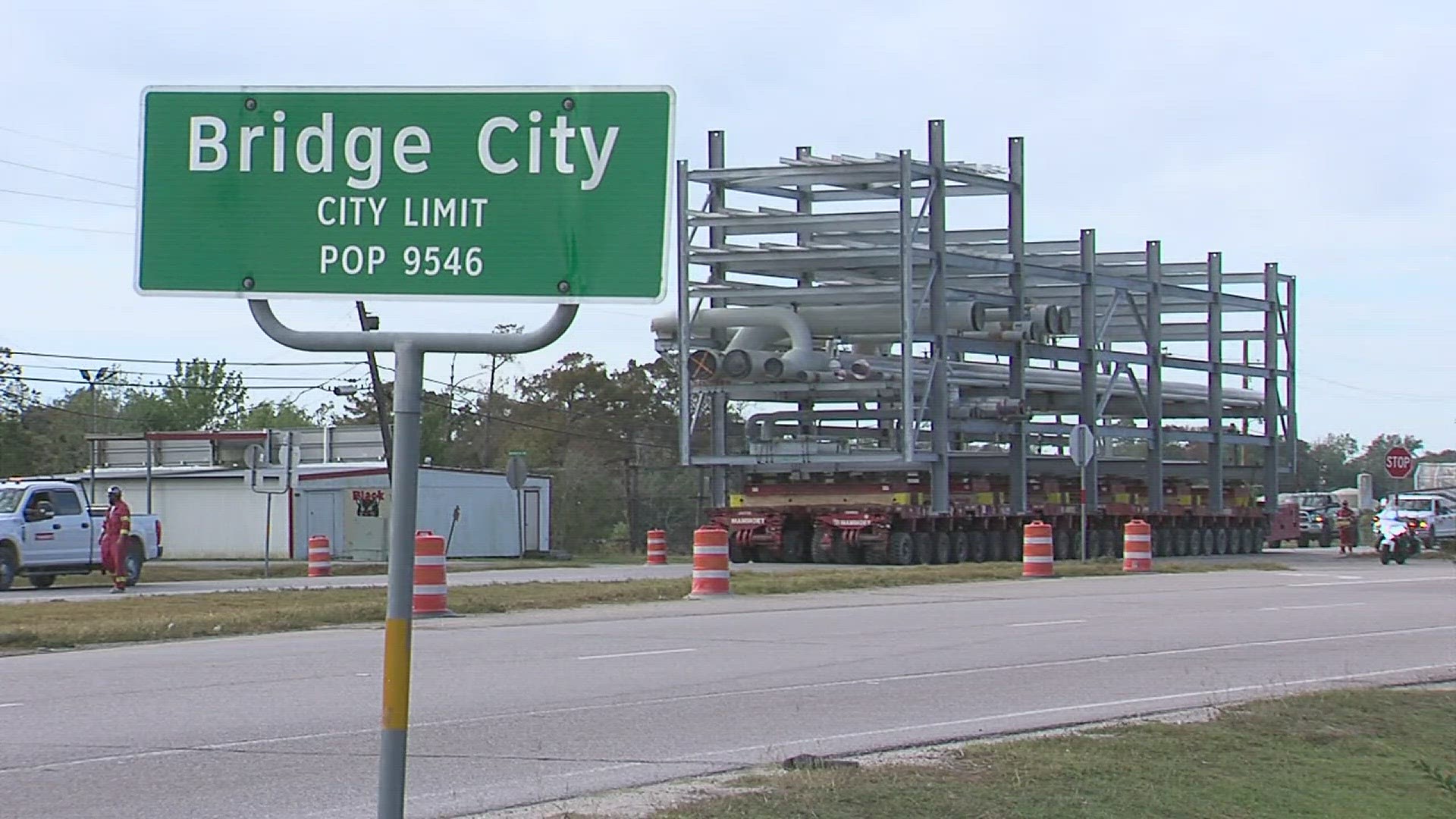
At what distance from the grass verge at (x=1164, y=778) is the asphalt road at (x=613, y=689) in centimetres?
107

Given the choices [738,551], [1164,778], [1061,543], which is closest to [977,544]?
[1061,543]

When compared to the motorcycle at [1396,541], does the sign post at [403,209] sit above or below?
above

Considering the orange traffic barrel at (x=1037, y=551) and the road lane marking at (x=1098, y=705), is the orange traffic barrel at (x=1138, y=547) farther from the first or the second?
the road lane marking at (x=1098, y=705)

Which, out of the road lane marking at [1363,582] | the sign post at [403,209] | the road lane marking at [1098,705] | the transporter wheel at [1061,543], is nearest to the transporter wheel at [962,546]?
the transporter wheel at [1061,543]

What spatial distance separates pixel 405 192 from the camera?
4.79m

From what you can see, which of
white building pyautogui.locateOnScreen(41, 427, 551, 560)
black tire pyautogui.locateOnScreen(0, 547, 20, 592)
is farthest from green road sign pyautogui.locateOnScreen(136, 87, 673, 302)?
white building pyautogui.locateOnScreen(41, 427, 551, 560)

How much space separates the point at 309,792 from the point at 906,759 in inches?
130

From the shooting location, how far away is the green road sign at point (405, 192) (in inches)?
184

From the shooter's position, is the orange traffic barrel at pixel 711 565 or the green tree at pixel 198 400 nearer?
the orange traffic barrel at pixel 711 565

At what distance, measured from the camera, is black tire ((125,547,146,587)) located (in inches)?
1266

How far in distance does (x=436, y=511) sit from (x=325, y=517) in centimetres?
324

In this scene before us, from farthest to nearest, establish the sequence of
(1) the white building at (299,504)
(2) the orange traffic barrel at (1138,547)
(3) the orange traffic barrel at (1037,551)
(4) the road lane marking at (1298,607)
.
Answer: (1) the white building at (299,504), (2) the orange traffic barrel at (1138,547), (3) the orange traffic barrel at (1037,551), (4) the road lane marking at (1298,607)

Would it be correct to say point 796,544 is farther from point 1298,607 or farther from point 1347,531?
point 1347,531

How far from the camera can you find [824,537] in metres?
37.5
